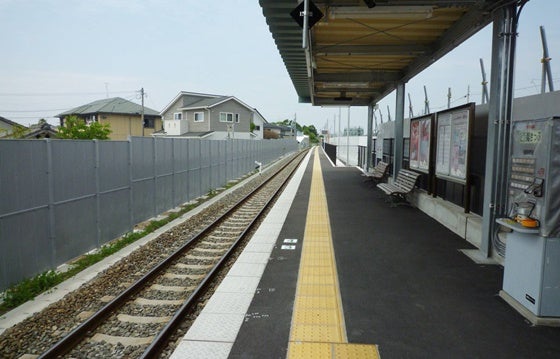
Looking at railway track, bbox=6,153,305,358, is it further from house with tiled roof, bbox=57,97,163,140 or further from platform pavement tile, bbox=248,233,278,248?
house with tiled roof, bbox=57,97,163,140

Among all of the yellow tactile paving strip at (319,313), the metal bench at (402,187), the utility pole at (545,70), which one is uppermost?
the utility pole at (545,70)

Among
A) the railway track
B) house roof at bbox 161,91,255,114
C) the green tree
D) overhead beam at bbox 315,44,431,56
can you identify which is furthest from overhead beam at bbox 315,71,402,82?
house roof at bbox 161,91,255,114

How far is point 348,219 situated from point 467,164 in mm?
3137

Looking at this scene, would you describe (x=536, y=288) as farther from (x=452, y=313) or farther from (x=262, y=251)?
(x=262, y=251)

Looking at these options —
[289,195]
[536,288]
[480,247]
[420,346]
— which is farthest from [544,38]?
[289,195]

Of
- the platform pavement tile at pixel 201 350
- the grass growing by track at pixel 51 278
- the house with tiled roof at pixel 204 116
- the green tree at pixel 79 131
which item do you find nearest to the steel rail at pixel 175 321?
the platform pavement tile at pixel 201 350

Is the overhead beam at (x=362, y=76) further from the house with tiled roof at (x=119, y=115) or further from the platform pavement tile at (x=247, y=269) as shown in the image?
the house with tiled roof at (x=119, y=115)

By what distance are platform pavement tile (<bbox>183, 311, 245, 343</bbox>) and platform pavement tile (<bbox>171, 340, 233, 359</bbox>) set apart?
3.5 inches

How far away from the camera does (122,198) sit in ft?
27.9

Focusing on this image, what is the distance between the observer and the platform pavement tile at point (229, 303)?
4514 mm

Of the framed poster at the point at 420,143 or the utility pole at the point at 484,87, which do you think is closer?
the utility pole at the point at 484,87

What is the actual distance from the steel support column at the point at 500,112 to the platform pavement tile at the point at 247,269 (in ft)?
11.9

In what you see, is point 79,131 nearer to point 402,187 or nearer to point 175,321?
point 402,187

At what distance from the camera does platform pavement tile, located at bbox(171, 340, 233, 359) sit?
3.55m
